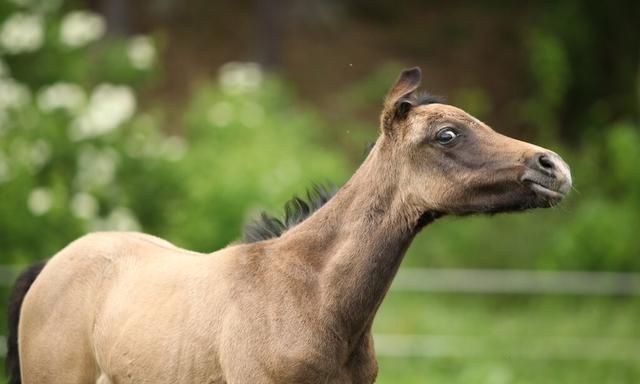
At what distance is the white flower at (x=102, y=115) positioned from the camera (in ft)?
39.4

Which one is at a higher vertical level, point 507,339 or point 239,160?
point 239,160

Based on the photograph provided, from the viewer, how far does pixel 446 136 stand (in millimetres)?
5219

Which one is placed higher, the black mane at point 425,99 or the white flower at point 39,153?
the black mane at point 425,99

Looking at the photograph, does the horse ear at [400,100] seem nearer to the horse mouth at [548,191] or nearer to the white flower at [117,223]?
the horse mouth at [548,191]

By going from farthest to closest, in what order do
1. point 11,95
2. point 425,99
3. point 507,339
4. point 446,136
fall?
point 507,339 < point 11,95 < point 425,99 < point 446,136

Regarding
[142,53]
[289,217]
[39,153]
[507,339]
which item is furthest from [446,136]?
[142,53]

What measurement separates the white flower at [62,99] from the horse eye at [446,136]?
774cm

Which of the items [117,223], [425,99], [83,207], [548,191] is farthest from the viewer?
[83,207]

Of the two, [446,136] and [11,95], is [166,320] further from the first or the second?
[11,95]

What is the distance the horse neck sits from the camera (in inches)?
207

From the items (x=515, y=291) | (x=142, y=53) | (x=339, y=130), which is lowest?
(x=339, y=130)

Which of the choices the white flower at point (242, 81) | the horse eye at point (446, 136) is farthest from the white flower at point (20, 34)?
the horse eye at point (446, 136)

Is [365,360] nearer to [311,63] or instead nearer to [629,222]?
[629,222]

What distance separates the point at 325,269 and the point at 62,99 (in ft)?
24.7
